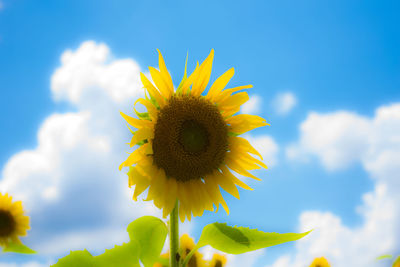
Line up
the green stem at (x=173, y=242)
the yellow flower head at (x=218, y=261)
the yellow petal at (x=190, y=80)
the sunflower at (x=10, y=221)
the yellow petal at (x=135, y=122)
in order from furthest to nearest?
Result: the sunflower at (x=10, y=221) < the yellow flower head at (x=218, y=261) < the yellow petal at (x=190, y=80) < the yellow petal at (x=135, y=122) < the green stem at (x=173, y=242)

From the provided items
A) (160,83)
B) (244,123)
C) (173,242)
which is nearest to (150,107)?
(160,83)

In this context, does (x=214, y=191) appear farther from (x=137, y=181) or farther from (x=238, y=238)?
(x=238, y=238)

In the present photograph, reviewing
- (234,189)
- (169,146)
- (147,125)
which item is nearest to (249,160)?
(234,189)

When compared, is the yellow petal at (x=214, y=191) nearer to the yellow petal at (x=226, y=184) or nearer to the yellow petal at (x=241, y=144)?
the yellow petal at (x=226, y=184)

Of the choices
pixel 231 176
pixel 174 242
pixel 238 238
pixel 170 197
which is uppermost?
pixel 231 176

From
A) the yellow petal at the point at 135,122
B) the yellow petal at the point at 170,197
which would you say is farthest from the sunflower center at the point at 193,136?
the yellow petal at the point at 135,122

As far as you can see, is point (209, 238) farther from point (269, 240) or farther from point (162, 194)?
point (162, 194)
